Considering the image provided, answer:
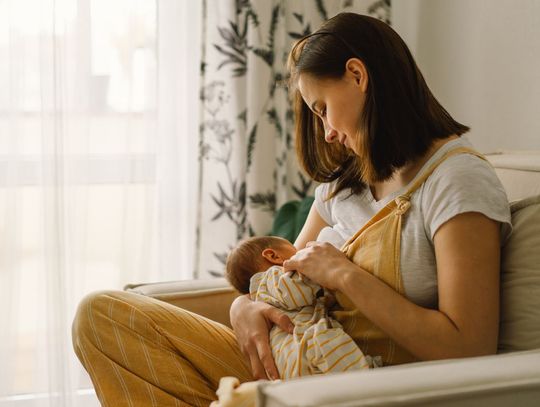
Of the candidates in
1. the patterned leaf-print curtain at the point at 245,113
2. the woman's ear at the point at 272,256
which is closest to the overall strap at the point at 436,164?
the woman's ear at the point at 272,256

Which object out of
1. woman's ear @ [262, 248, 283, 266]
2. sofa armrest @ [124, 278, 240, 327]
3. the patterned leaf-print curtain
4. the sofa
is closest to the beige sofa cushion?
the sofa

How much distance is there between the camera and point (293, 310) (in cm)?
155

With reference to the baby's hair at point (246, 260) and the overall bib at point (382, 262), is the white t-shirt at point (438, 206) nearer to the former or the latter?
the overall bib at point (382, 262)

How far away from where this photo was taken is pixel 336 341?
138 centimetres

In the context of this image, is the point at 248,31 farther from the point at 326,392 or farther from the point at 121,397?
the point at 326,392

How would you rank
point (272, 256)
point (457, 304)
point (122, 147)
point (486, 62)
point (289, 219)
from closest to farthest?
point (457, 304) < point (272, 256) < point (486, 62) < point (289, 219) < point (122, 147)

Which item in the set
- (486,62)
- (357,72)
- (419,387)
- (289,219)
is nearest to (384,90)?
(357,72)

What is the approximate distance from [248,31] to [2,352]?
1397 millimetres

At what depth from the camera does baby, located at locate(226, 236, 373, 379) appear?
1.37 meters

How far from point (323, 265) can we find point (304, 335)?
141mm

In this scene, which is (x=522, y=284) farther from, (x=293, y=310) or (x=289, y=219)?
(x=289, y=219)

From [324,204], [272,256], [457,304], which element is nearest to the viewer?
[457,304]

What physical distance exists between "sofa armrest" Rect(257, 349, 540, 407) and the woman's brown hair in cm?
51

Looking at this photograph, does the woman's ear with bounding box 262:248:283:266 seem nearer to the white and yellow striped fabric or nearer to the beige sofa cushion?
the white and yellow striped fabric
